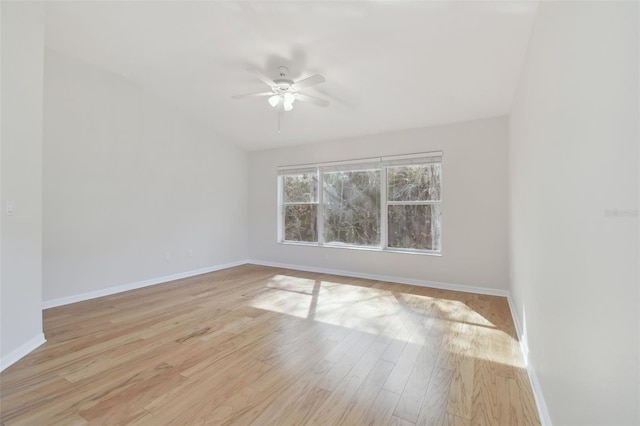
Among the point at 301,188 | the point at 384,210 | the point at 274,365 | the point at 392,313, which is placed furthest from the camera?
the point at 301,188

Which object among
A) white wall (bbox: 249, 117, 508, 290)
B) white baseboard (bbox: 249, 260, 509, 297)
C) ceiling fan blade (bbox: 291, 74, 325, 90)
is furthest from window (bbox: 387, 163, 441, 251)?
ceiling fan blade (bbox: 291, 74, 325, 90)

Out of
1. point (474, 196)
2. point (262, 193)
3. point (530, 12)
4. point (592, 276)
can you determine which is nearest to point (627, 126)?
point (592, 276)

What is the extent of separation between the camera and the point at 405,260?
4.39 metres

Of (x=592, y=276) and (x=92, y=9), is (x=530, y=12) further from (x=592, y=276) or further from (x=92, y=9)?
(x=92, y=9)

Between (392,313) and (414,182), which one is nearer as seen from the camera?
(392,313)

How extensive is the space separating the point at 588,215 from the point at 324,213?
14.5 ft

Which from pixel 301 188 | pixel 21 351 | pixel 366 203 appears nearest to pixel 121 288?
pixel 21 351

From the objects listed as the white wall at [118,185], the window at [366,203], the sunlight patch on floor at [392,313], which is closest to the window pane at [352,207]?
the window at [366,203]

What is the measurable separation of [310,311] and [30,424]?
2233 millimetres

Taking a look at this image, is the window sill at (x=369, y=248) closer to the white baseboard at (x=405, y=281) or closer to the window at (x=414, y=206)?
the window at (x=414, y=206)

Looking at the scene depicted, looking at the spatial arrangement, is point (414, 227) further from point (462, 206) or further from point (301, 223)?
point (301, 223)

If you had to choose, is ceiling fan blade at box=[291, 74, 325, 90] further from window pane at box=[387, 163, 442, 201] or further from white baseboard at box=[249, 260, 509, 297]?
white baseboard at box=[249, 260, 509, 297]

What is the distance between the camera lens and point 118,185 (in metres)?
3.92

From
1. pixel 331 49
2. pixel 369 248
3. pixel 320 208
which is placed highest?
pixel 331 49
